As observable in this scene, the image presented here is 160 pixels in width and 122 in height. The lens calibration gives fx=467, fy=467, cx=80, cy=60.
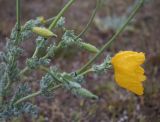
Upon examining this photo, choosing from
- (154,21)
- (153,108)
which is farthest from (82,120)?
(154,21)

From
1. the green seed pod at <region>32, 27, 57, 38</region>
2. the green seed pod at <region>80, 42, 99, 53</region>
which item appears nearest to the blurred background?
the green seed pod at <region>80, 42, 99, 53</region>

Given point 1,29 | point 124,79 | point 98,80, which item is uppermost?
point 1,29

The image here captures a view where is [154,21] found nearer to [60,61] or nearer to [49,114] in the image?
[60,61]

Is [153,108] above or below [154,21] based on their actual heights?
below

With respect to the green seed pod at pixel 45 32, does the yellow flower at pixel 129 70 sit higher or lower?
lower

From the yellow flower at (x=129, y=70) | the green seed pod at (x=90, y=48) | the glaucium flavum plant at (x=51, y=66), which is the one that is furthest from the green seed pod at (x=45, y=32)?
the yellow flower at (x=129, y=70)

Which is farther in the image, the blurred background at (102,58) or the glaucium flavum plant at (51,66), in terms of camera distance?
the blurred background at (102,58)

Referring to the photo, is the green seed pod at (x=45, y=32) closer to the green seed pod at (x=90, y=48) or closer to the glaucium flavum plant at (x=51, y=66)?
the glaucium flavum plant at (x=51, y=66)
